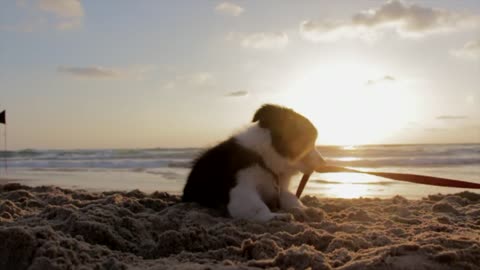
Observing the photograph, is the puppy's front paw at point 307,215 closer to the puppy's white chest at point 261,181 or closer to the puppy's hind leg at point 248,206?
the puppy's hind leg at point 248,206

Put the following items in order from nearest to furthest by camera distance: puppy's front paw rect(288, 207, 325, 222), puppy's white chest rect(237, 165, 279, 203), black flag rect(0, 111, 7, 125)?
puppy's front paw rect(288, 207, 325, 222)
puppy's white chest rect(237, 165, 279, 203)
black flag rect(0, 111, 7, 125)

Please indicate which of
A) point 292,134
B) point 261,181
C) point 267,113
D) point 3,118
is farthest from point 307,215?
point 3,118

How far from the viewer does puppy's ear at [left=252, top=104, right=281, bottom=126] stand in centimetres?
486

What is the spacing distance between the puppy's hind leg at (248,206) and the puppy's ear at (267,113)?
29.1 inches

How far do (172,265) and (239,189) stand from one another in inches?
75.3

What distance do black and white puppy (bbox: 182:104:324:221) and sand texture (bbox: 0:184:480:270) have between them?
0.29 meters

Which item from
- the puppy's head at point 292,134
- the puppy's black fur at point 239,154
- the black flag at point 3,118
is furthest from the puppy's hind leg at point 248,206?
the black flag at point 3,118

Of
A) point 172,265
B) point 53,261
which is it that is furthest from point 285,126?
point 53,261

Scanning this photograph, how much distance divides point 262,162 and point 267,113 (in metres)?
0.52

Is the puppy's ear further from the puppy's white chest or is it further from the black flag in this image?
the black flag

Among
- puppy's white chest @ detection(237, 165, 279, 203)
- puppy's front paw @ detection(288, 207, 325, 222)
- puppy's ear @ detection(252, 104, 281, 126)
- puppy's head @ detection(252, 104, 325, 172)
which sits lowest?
puppy's front paw @ detection(288, 207, 325, 222)

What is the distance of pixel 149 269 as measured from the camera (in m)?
2.54

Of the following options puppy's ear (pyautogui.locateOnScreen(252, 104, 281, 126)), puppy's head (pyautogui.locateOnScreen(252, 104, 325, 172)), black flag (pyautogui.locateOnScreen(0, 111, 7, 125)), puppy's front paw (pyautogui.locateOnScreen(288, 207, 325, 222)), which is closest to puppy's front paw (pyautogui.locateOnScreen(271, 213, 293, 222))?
puppy's front paw (pyautogui.locateOnScreen(288, 207, 325, 222))

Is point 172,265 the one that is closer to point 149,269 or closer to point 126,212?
point 149,269
